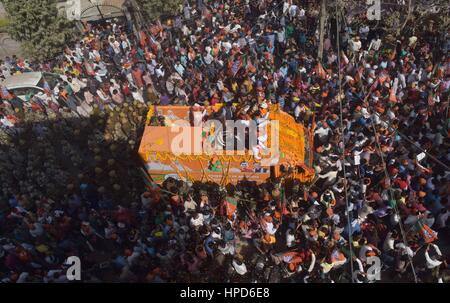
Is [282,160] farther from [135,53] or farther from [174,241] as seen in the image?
[135,53]

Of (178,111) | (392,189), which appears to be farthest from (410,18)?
(178,111)

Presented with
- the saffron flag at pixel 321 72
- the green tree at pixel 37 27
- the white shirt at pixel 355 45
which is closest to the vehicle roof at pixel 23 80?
the green tree at pixel 37 27

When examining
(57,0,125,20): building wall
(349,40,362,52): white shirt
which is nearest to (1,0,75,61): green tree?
(57,0,125,20): building wall

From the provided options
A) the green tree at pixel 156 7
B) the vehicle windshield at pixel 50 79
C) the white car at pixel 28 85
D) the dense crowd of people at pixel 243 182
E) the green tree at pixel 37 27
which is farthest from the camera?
the green tree at pixel 156 7

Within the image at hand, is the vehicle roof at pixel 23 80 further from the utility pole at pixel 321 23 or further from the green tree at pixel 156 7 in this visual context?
the utility pole at pixel 321 23

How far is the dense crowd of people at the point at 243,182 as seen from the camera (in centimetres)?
793

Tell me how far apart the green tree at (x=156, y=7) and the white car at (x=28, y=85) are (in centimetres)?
521

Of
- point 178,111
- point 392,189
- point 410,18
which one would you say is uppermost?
point 410,18

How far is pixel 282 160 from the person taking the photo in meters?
9.30

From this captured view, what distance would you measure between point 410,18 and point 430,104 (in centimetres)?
557

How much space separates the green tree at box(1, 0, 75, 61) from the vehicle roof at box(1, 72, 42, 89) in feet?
6.15

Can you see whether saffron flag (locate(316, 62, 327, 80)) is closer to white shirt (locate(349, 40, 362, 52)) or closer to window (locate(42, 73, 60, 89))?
white shirt (locate(349, 40, 362, 52))

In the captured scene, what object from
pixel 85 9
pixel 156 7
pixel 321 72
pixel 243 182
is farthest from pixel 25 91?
pixel 321 72
